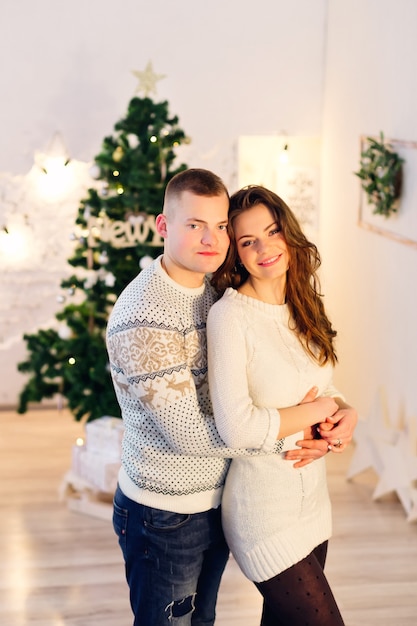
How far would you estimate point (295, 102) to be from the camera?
16.8ft

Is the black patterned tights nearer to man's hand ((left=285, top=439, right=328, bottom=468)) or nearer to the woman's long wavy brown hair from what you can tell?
man's hand ((left=285, top=439, right=328, bottom=468))

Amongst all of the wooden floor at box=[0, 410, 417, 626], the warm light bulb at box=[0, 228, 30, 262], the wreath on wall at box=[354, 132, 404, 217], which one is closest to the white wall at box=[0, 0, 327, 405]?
the warm light bulb at box=[0, 228, 30, 262]

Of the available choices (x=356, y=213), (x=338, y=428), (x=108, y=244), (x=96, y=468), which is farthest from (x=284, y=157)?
(x=338, y=428)

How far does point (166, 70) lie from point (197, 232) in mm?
3380

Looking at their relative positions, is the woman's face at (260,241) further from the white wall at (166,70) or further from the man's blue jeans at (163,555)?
the white wall at (166,70)

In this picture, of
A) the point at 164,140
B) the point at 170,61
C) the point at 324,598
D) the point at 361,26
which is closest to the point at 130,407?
the point at 324,598

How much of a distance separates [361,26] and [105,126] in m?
1.52

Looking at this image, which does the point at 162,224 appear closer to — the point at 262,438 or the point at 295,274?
the point at 295,274

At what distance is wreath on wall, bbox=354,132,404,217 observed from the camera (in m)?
3.90

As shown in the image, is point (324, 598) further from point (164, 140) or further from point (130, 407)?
point (164, 140)

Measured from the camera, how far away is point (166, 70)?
5000 millimetres

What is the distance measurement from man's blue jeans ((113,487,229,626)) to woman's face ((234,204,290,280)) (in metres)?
0.54

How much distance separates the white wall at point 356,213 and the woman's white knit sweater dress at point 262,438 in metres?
2.04

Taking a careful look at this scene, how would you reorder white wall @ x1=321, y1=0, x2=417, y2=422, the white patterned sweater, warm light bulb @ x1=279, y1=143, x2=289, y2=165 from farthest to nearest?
warm light bulb @ x1=279, y1=143, x2=289, y2=165 → white wall @ x1=321, y1=0, x2=417, y2=422 → the white patterned sweater
